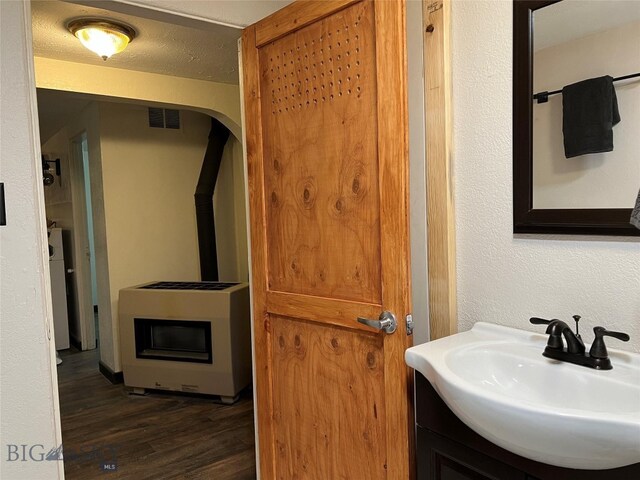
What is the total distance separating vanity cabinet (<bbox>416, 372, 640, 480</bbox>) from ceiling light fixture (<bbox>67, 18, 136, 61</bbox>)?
216cm

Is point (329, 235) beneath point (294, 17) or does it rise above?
beneath

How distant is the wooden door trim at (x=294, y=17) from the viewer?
1.55m

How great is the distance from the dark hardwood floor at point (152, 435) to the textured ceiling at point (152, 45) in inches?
84.8

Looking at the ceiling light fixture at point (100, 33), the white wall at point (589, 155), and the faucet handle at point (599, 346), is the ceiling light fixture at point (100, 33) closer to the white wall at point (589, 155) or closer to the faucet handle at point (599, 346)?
the white wall at point (589, 155)

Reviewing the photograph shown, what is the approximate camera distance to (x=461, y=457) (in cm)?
121

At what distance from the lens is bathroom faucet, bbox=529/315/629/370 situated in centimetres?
112

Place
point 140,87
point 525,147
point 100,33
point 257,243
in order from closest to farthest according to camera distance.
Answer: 1. point 525,147
2. point 257,243
3. point 100,33
4. point 140,87

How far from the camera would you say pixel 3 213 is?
1.41m

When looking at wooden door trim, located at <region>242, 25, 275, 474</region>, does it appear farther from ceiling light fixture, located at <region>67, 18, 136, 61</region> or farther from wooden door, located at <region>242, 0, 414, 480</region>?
ceiling light fixture, located at <region>67, 18, 136, 61</region>

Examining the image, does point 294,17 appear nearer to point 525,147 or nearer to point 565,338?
point 525,147

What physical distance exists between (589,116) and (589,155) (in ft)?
0.33

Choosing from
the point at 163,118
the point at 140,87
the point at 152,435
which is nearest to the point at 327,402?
the point at 152,435

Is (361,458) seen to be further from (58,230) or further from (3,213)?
Answer: (58,230)

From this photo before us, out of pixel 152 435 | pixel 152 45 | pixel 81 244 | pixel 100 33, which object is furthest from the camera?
pixel 81 244
